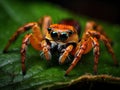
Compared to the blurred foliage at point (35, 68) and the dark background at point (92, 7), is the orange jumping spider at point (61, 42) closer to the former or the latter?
the blurred foliage at point (35, 68)

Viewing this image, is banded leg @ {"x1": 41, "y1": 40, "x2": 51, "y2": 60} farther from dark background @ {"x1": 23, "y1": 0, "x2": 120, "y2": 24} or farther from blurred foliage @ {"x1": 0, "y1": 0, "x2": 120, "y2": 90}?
dark background @ {"x1": 23, "y1": 0, "x2": 120, "y2": 24}

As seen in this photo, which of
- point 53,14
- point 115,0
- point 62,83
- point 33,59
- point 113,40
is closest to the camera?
point 62,83

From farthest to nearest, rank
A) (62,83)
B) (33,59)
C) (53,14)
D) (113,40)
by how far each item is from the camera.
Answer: (53,14) < (113,40) < (33,59) < (62,83)

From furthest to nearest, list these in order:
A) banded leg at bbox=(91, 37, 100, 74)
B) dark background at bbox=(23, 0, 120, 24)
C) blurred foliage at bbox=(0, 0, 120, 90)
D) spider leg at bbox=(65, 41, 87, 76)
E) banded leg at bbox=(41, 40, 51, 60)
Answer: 1. dark background at bbox=(23, 0, 120, 24)
2. banded leg at bbox=(41, 40, 51, 60)
3. banded leg at bbox=(91, 37, 100, 74)
4. spider leg at bbox=(65, 41, 87, 76)
5. blurred foliage at bbox=(0, 0, 120, 90)

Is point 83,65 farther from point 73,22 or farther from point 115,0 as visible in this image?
point 115,0

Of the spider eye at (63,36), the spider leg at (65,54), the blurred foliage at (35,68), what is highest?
the spider eye at (63,36)

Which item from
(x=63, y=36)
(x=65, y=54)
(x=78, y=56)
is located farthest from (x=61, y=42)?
(x=78, y=56)

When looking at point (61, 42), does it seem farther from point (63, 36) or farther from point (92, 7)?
point (92, 7)

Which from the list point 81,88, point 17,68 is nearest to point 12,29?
point 17,68

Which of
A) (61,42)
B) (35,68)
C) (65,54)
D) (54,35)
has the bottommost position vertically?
(35,68)

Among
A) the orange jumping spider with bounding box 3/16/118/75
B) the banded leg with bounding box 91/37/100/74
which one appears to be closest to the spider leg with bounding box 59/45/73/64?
the orange jumping spider with bounding box 3/16/118/75

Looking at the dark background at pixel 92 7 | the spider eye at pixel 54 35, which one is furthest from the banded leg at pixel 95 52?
the dark background at pixel 92 7
